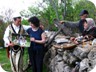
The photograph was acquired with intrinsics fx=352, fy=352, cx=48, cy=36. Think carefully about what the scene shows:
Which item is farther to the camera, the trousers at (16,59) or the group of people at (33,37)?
the trousers at (16,59)

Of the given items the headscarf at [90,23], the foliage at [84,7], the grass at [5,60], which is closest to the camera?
the headscarf at [90,23]

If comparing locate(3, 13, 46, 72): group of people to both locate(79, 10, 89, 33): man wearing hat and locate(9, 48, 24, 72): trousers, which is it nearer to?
locate(9, 48, 24, 72): trousers

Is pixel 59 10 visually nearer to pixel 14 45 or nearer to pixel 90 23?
pixel 90 23

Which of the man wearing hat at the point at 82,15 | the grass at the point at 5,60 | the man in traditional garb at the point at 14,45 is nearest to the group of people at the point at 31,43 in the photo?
the man in traditional garb at the point at 14,45

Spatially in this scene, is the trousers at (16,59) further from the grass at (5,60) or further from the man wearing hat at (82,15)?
the man wearing hat at (82,15)

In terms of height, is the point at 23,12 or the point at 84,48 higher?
the point at 23,12

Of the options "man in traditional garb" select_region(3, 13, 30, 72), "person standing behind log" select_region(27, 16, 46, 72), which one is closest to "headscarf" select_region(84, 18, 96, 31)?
"person standing behind log" select_region(27, 16, 46, 72)

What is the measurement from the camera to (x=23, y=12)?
3.41 metres

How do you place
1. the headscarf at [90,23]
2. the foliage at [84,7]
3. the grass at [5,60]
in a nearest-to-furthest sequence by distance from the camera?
1. the headscarf at [90,23]
2. the foliage at [84,7]
3. the grass at [5,60]

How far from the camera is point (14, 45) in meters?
3.14

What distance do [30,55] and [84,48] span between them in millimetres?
538

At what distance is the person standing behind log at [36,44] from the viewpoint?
305 centimetres

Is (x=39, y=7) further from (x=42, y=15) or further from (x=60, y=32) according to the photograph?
(x=60, y=32)

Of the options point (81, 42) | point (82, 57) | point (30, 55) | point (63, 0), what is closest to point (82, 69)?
point (82, 57)
